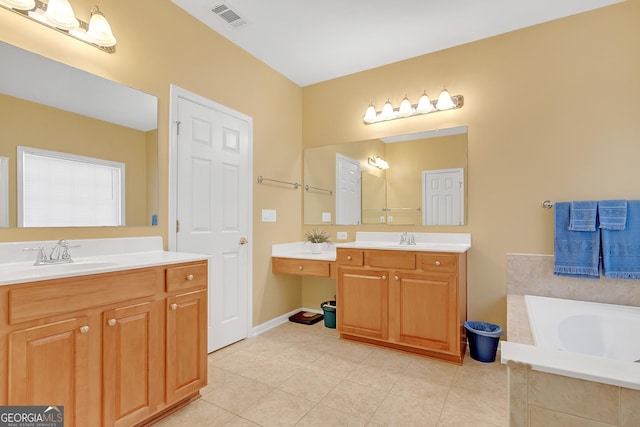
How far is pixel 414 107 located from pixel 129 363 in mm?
2997

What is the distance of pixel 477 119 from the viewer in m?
2.79

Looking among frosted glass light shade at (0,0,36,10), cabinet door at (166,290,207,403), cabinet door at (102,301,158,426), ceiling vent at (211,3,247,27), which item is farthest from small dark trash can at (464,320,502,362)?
frosted glass light shade at (0,0,36,10)

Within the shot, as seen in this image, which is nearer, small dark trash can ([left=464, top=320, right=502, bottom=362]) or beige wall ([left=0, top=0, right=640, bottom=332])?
beige wall ([left=0, top=0, right=640, bottom=332])

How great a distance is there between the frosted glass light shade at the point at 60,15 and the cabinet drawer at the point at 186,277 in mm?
1431

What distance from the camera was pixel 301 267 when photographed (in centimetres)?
317

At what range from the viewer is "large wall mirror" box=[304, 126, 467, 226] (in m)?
2.90

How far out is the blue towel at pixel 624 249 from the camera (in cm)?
215

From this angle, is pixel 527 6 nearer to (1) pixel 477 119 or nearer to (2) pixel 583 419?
(1) pixel 477 119

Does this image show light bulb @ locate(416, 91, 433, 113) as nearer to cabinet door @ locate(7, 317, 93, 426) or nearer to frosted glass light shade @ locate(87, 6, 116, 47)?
frosted glass light shade @ locate(87, 6, 116, 47)

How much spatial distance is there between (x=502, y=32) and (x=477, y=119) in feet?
2.40

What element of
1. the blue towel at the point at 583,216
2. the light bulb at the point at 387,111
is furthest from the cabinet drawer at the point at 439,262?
the light bulb at the point at 387,111

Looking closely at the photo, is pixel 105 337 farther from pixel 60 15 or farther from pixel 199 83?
pixel 199 83

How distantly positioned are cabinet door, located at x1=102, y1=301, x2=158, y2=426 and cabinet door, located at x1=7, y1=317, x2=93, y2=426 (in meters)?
0.09

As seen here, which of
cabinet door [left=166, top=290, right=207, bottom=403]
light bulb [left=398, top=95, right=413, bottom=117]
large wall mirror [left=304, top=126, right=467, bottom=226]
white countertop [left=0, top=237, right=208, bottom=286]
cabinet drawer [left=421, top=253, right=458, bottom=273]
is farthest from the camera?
light bulb [left=398, top=95, right=413, bottom=117]
